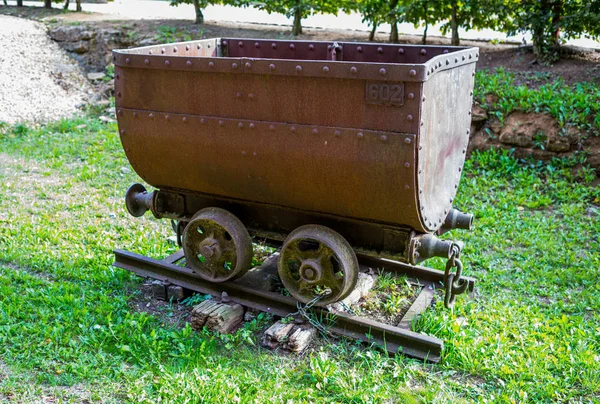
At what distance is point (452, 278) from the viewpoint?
12.9ft

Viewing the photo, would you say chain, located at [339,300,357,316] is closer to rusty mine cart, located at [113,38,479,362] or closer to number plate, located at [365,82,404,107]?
rusty mine cart, located at [113,38,479,362]

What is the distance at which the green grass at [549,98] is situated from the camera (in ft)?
23.1

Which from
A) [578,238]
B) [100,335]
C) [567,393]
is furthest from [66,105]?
[567,393]

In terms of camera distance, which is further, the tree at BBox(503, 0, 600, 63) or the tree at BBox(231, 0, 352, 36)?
the tree at BBox(231, 0, 352, 36)

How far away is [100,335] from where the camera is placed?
3.97 m

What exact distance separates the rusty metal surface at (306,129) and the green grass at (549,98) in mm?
3442

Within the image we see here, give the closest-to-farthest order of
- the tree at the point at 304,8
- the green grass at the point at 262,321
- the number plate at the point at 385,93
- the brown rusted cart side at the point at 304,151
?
1. the number plate at the point at 385,93
2. the brown rusted cart side at the point at 304,151
3. the green grass at the point at 262,321
4. the tree at the point at 304,8

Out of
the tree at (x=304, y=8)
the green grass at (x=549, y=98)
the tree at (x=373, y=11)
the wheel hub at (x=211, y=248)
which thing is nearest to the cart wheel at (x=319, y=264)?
the wheel hub at (x=211, y=248)

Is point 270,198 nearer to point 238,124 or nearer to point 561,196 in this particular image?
point 238,124

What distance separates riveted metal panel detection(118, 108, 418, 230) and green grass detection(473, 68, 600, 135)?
4444mm

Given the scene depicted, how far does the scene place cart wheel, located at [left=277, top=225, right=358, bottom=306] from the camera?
12.5ft

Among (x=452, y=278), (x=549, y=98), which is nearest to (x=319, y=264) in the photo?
(x=452, y=278)

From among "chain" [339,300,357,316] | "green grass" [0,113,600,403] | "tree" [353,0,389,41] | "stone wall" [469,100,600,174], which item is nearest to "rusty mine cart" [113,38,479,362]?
"chain" [339,300,357,316]

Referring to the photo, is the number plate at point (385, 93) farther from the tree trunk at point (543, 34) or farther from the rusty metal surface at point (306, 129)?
the tree trunk at point (543, 34)
